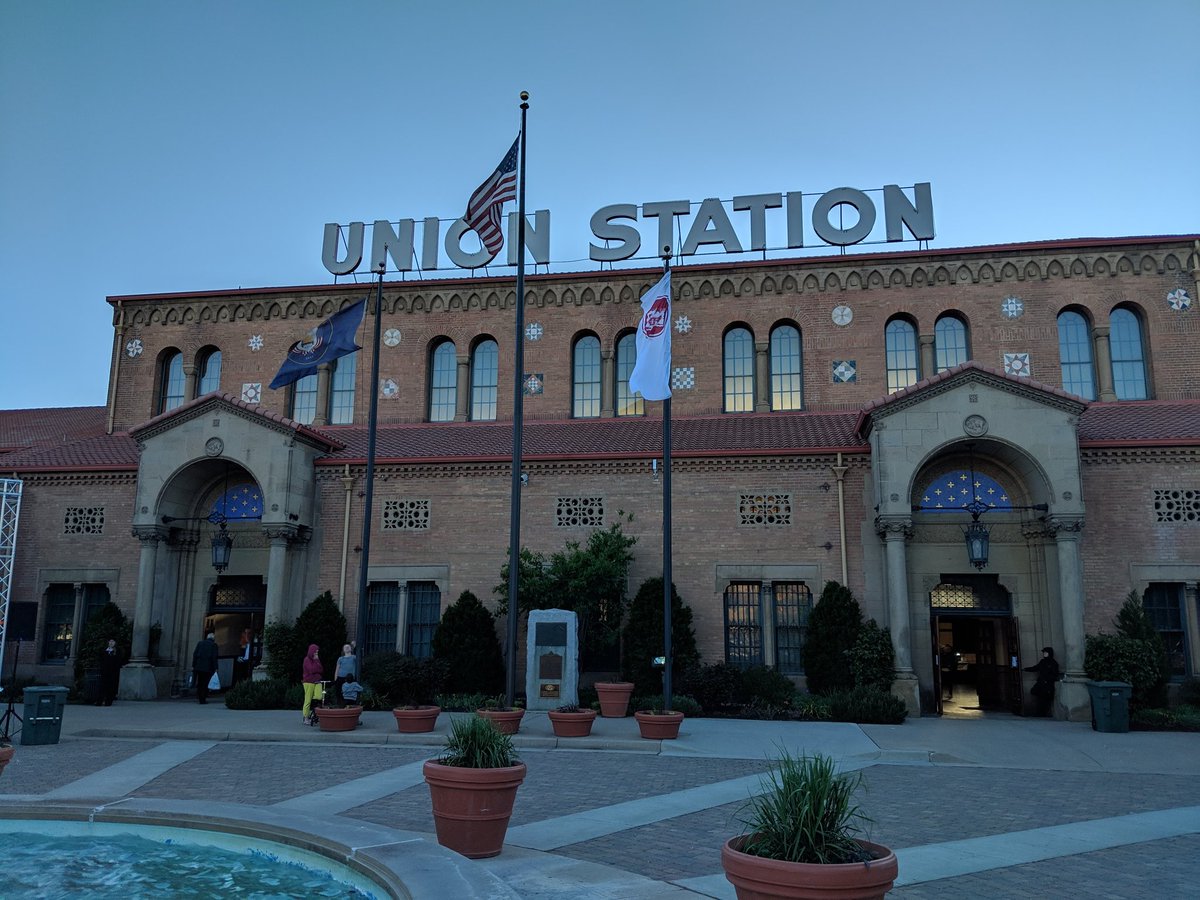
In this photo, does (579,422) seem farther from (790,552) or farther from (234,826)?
(234,826)

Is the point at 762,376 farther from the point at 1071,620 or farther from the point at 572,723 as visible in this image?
the point at 572,723

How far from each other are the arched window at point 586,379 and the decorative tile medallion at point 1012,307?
12090 millimetres

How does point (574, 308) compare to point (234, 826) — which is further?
point (574, 308)

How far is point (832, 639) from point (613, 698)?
579 cm

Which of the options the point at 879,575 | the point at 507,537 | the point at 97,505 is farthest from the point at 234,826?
the point at 97,505

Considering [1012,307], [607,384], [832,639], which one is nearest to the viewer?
[832,639]

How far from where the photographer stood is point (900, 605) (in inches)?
862

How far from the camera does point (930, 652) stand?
22.8m

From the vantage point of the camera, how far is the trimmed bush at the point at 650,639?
2234 centimetres

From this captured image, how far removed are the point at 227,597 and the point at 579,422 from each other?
449 inches

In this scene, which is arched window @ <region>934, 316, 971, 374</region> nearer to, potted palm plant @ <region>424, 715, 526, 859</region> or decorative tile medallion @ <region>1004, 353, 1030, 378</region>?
decorative tile medallion @ <region>1004, 353, 1030, 378</region>

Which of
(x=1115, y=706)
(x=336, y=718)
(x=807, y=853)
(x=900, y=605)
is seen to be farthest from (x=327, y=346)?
(x=807, y=853)

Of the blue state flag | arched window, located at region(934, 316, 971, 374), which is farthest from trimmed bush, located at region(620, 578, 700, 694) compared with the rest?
arched window, located at region(934, 316, 971, 374)

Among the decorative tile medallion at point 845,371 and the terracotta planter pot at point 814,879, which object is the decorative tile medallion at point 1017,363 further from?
the terracotta planter pot at point 814,879
